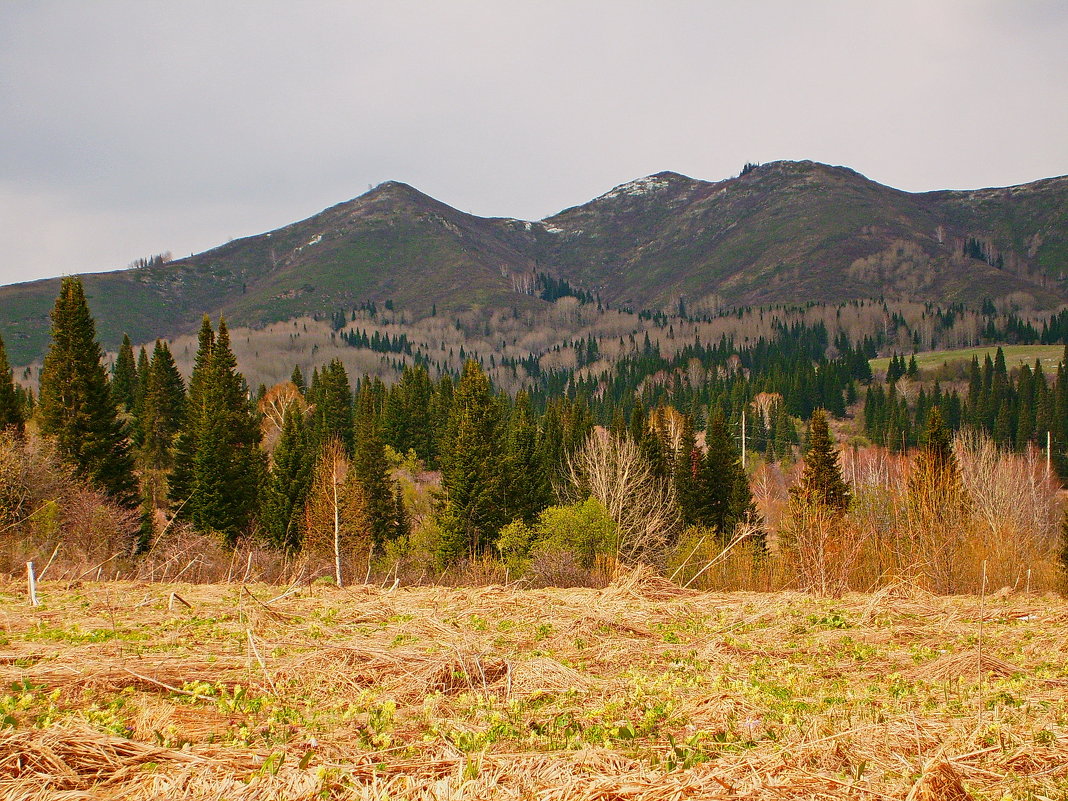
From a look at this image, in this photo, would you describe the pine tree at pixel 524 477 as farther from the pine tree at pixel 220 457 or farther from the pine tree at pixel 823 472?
the pine tree at pixel 220 457

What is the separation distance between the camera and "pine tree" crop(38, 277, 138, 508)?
123ft

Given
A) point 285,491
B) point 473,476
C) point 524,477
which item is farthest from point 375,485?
point 473,476

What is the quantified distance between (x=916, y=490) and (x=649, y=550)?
15315 mm

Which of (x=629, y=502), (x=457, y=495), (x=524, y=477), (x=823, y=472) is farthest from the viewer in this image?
(x=524, y=477)

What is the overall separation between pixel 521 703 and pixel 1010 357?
18245 cm

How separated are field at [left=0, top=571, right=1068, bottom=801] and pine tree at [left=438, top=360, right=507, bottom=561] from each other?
1153 inches

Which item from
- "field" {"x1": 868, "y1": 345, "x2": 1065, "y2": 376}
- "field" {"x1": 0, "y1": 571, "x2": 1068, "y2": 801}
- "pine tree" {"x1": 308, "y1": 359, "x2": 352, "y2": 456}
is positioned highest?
"field" {"x1": 0, "y1": 571, "x2": 1068, "y2": 801}

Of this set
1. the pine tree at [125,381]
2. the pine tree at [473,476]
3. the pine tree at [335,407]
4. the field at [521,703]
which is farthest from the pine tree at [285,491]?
the field at [521,703]

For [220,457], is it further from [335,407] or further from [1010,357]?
[1010,357]

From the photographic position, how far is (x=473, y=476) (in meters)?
41.9

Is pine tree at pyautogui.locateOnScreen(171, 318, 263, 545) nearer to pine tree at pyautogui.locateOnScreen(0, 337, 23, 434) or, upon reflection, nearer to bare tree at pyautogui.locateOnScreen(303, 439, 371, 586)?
bare tree at pyautogui.locateOnScreen(303, 439, 371, 586)

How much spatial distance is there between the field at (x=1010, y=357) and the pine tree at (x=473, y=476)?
135005 mm

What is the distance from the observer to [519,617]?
11.7 metres

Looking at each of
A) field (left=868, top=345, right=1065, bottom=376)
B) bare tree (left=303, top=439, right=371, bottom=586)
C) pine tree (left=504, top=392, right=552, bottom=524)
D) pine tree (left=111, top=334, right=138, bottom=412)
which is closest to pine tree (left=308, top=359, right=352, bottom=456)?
pine tree (left=111, top=334, right=138, bottom=412)
